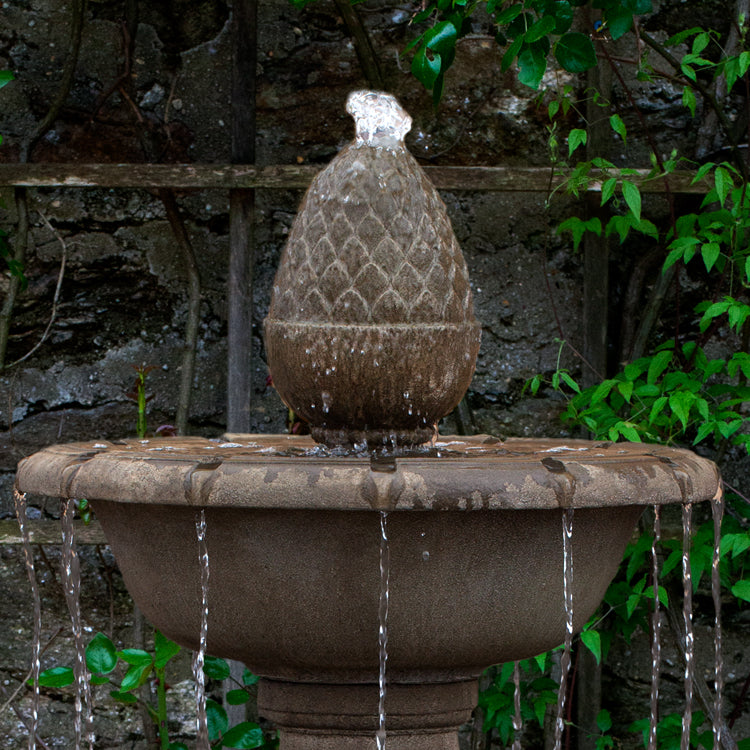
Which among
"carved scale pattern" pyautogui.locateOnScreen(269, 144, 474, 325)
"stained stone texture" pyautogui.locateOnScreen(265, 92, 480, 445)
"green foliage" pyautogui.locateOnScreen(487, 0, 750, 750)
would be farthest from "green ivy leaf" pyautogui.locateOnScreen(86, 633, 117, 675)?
"green foliage" pyautogui.locateOnScreen(487, 0, 750, 750)

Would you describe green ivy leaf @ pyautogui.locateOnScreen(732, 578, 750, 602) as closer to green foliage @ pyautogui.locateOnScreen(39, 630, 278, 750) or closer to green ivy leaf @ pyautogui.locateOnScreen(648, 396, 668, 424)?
green ivy leaf @ pyautogui.locateOnScreen(648, 396, 668, 424)

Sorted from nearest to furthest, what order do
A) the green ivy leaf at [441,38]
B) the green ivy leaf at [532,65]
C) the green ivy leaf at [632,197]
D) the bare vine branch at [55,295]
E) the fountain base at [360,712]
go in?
1. the fountain base at [360,712]
2. the green ivy leaf at [532,65]
3. the green ivy leaf at [441,38]
4. the green ivy leaf at [632,197]
5. the bare vine branch at [55,295]

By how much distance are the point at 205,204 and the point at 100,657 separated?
133 cm

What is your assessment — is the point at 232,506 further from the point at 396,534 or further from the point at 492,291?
the point at 492,291

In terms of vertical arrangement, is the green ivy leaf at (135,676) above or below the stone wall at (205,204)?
below

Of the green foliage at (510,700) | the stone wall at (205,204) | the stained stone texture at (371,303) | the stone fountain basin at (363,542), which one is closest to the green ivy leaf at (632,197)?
the stone wall at (205,204)

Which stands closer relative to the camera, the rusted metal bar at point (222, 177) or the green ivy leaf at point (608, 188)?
the green ivy leaf at point (608, 188)

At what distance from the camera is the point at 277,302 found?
169cm

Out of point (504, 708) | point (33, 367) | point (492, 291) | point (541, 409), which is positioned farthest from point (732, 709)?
point (33, 367)

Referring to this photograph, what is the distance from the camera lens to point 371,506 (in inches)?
50.4

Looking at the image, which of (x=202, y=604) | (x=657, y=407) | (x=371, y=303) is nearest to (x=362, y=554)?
(x=202, y=604)

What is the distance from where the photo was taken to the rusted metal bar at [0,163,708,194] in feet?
8.61

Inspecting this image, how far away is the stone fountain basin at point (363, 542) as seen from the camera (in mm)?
1304

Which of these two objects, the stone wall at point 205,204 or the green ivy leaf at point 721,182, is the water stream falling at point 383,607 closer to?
the green ivy leaf at point 721,182
